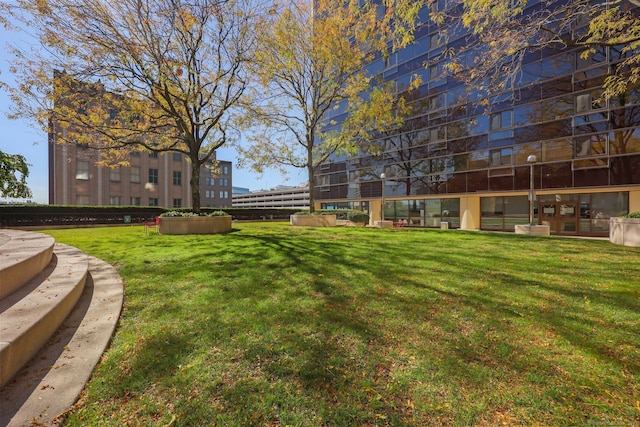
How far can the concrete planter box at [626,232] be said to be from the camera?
10.5 metres

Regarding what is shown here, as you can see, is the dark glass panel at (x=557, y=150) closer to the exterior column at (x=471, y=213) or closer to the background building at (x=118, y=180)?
the exterior column at (x=471, y=213)

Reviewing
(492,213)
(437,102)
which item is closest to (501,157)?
(492,213)

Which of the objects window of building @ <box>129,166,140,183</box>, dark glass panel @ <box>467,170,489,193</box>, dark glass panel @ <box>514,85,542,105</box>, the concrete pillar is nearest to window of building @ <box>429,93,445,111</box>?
dark glass panel @ <box>514,85,542,105</box>

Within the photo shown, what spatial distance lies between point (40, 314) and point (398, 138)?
1225 inches

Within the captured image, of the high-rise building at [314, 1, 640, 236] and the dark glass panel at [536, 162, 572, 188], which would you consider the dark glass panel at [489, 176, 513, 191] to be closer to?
the high-rise building at [314, 1, 640, 236]

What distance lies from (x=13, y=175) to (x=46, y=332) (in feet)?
87.4

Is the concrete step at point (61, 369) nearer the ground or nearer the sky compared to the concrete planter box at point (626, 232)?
nearer the ground

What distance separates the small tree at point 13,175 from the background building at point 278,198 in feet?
390

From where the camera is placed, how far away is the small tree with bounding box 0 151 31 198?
2002cm

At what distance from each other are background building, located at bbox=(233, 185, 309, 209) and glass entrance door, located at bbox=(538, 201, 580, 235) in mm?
119718

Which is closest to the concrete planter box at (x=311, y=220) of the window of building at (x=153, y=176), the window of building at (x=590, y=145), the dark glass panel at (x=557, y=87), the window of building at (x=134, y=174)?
the window of building at (x=590, y=145)

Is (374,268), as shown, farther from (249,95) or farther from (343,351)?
(249,95)

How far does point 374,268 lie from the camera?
264 inches

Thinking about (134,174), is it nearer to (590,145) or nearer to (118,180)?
(118,180)
